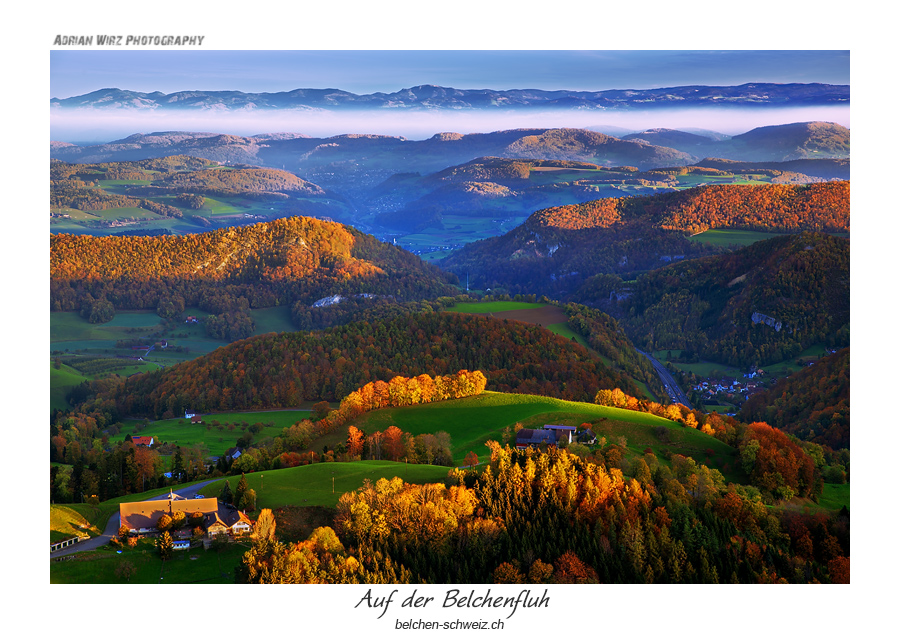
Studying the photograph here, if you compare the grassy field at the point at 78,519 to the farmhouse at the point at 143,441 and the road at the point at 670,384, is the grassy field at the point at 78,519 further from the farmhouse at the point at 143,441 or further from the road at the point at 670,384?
the road at the point at 670,384

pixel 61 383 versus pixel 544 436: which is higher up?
pixel 544 436

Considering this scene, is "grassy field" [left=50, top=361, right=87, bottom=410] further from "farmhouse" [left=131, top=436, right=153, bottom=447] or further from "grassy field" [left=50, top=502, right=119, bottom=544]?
"grassy field" [left=50, top=502, right=119, bottom=544]

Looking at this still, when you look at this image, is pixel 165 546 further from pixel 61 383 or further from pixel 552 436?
pixel 61 383

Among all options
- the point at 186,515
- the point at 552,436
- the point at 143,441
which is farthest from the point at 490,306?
the point at 186,515

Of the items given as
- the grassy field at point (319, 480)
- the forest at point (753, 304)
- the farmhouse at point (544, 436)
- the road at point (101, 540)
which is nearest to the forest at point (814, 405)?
the farmhouse at point (544, 436)

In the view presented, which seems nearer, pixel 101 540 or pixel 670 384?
pixel 101 540

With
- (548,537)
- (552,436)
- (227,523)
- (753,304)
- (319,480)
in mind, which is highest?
(753,304)

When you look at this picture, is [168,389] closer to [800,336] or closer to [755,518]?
[755,518]
